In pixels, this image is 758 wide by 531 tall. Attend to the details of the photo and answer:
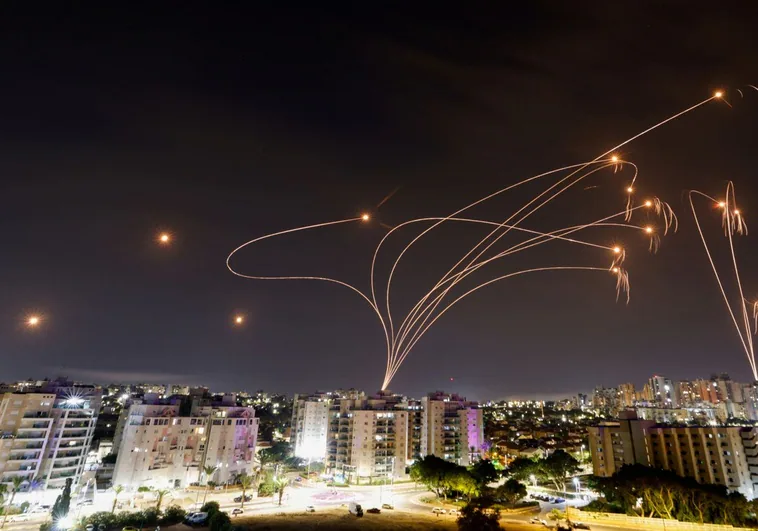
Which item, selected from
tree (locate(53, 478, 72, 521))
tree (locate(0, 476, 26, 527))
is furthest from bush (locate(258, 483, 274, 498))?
tree (locate(0, 476, 26, 527))

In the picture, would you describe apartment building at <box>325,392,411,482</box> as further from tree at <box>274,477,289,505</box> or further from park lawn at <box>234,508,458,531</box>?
park lawn at <box>234,508,458,531</box>

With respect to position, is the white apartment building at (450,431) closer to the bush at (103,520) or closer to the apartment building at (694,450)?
the apartment building at (694,450)

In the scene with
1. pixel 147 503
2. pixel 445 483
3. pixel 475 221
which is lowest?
pixel 147 503

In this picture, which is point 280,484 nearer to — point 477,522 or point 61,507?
point 61,507

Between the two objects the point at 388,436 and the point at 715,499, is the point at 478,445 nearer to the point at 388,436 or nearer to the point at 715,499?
the point at 388,436

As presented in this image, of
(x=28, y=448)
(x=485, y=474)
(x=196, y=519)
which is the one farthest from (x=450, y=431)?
(x=28, y=448)

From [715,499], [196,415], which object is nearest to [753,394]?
[715,499]
